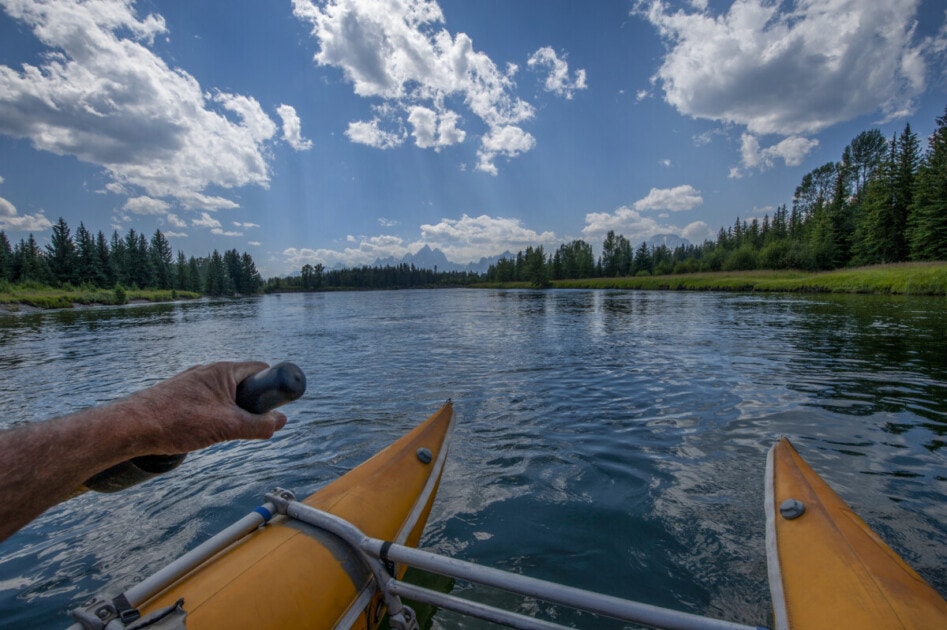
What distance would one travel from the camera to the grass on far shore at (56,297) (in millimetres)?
50391

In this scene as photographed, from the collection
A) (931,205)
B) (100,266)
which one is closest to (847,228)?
(931,205)

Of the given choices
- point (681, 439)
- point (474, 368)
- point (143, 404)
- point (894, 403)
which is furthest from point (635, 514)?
point (474, 368)

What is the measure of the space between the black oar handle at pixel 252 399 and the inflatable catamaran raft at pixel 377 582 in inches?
31.0

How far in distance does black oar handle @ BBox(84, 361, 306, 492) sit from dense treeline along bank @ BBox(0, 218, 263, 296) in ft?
278

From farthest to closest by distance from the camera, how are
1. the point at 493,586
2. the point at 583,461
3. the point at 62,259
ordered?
the point at 62,259 → the point at 583,461 → the point at 493,586

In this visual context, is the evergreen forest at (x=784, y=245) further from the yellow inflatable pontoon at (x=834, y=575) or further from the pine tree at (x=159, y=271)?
the yellow inflatable pontoon at (x=834, y=575)

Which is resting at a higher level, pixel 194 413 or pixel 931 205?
pixel 931 205

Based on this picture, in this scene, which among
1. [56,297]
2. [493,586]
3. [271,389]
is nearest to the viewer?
[271,389]

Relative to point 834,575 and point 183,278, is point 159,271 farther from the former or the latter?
point 834,575

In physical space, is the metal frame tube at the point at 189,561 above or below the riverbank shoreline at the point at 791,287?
below

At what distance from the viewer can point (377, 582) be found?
292 centimetres

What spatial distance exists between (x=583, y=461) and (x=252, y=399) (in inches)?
244

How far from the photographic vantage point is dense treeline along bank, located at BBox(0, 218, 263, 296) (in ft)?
271

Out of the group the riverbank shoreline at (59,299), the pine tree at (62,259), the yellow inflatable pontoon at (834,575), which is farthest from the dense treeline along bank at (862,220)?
the pine tree at (62,259)
